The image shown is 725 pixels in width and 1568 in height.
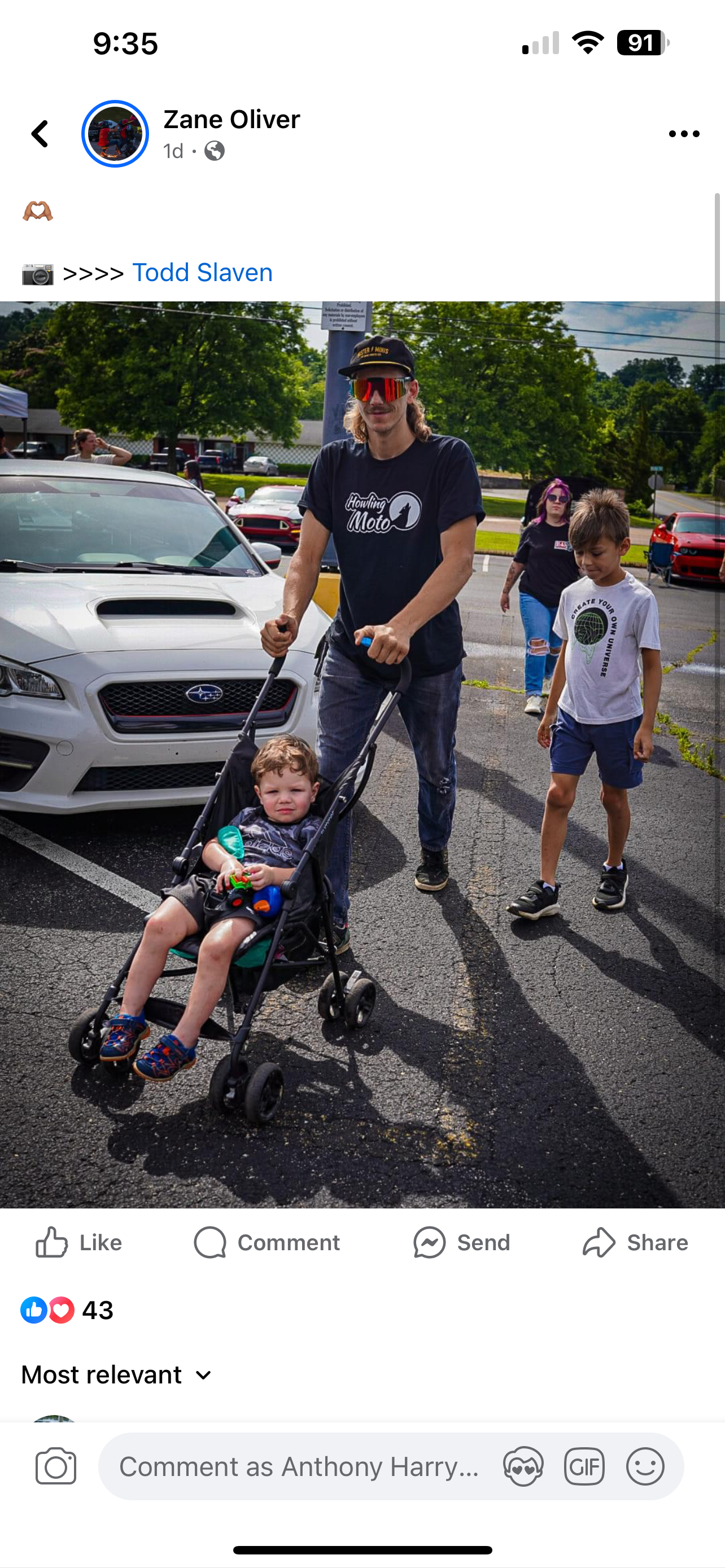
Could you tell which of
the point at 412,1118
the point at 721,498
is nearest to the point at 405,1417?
the point at 412,1118

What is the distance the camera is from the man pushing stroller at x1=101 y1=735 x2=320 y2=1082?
286cm

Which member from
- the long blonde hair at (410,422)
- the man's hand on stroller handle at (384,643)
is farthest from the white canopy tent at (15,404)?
the man's hand on stroller handle at (384,643)

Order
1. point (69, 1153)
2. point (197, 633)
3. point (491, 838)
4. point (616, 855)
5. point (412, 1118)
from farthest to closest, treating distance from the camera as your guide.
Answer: point (491, 838), point (197, 633), point (616, 855), point (412, 1118), point (69, 1153)

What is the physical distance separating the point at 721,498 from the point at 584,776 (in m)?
2.66

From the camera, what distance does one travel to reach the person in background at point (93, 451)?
301 inches

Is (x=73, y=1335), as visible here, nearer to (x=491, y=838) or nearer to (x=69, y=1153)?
(x=69, y=1153)

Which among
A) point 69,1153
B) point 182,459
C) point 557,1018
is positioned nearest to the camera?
point 69,1153

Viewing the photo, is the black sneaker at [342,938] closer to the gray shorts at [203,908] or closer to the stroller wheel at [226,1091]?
the gray shorts at [203,908]

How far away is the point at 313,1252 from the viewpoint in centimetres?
194

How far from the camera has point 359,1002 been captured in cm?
331

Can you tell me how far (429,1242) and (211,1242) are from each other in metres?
0.39

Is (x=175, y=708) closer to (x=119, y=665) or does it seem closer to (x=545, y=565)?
(x=119, y=665)

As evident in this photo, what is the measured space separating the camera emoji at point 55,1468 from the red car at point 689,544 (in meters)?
18.5
